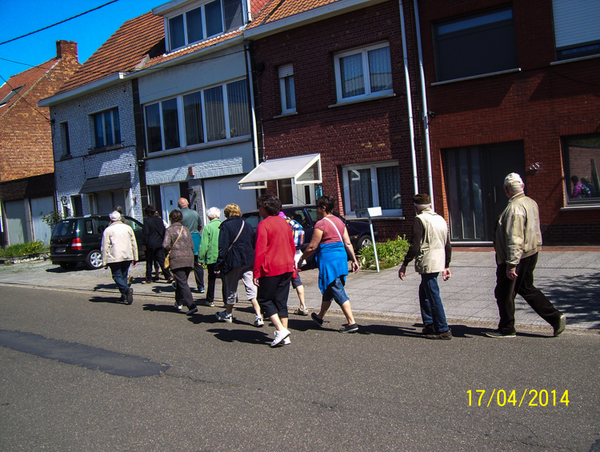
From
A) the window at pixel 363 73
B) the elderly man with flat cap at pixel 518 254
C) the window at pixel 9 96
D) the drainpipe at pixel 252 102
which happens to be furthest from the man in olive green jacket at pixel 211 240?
the window at pixel 9 96

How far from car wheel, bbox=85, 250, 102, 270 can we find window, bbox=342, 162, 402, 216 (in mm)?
7470

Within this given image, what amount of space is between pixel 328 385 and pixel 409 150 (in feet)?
32.6

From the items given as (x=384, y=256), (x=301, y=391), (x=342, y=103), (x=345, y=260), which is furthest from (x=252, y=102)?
(x=301, y=391)

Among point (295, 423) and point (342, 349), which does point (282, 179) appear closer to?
point (342, 349)

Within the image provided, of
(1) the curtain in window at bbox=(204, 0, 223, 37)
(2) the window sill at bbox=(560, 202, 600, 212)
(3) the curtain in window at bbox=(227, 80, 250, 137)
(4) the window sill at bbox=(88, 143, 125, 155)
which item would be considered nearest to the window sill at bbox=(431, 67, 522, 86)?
(2) the window sill at bbox=(560, 202, 600, 212)

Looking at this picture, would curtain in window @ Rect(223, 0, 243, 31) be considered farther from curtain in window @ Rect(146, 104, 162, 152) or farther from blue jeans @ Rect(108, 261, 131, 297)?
blue jeans @ Rect(108, 261, 131, 297)

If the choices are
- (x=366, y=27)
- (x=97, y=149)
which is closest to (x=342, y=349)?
(x=366, y=27)

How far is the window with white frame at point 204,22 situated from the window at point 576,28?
375 inches

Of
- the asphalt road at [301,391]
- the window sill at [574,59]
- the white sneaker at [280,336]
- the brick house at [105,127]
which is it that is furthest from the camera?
the brick house at [105,127]

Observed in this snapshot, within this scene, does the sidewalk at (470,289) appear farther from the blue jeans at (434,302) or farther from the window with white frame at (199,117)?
the window with white frame at (199,117)

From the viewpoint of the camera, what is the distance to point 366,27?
47.8ft

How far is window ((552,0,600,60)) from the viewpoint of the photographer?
11.8 m

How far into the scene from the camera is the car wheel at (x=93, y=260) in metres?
16.5

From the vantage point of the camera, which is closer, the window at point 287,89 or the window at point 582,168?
the window at point 582,168
